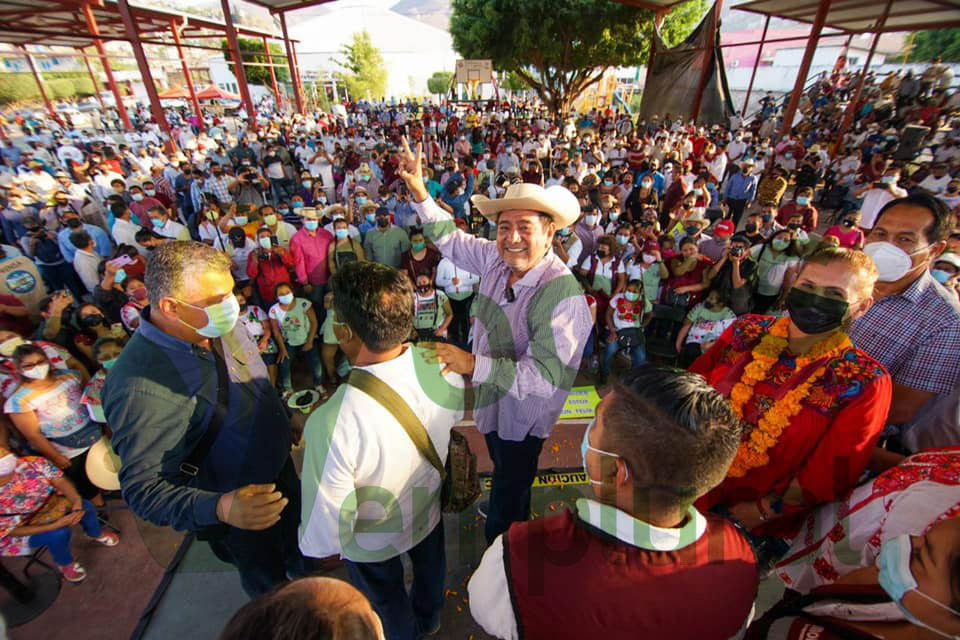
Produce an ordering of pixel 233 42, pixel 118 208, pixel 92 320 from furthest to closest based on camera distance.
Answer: pixel 233 42 < pixel 118 208 < pixel 92 320

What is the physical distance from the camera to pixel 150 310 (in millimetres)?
1910

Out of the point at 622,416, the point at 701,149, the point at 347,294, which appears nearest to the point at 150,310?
the point at 347,294

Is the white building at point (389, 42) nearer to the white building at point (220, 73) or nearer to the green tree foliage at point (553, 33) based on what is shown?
the white building at point (220, 73)

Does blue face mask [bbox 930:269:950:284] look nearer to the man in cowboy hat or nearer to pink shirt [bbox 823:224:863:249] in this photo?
pink shirt [bbox 823:224:863:249]

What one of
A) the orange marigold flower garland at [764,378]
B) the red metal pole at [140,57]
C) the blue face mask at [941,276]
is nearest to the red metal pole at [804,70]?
the blue face mask at [941,276]

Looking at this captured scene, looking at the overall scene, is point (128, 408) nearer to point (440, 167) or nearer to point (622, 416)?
point (622, 416)

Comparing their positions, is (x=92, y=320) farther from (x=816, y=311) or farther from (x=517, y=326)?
(x=816, y=311)

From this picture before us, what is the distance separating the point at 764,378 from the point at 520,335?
125 cm

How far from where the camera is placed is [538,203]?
2.10 m

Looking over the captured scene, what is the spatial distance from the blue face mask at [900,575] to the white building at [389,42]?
188 ft

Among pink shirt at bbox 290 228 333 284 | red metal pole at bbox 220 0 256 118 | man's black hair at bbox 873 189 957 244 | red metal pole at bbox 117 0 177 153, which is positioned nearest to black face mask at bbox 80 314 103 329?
pink shirt at bbox 290 228 333 284

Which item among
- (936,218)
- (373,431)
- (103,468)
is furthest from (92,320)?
(936,218)

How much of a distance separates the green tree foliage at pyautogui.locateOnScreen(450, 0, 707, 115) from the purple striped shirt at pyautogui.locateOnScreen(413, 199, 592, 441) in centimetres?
2169

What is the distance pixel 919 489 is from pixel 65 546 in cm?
479
